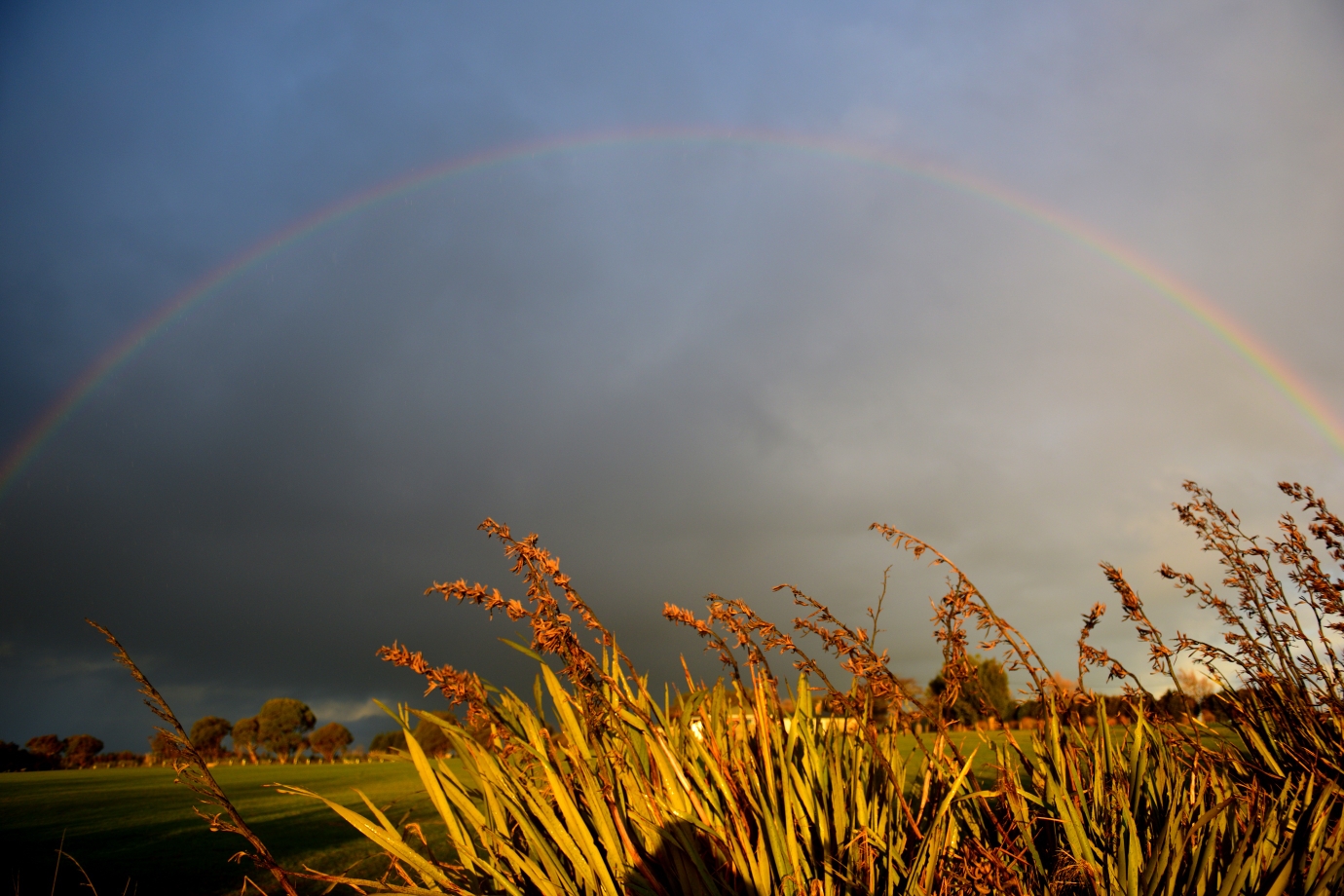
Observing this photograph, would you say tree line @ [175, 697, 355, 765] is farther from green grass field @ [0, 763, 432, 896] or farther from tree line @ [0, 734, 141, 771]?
green grass field @ [0, 763, 432, 896]

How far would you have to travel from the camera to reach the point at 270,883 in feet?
28.9

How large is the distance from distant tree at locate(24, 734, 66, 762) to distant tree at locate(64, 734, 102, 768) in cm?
65

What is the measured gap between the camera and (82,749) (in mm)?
59438

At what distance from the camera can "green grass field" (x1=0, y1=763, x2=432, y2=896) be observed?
8.25 meters

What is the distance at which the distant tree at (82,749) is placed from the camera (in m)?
56.3

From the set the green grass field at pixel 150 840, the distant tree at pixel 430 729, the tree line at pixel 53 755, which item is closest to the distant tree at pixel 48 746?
the tree line at pixel 53 755

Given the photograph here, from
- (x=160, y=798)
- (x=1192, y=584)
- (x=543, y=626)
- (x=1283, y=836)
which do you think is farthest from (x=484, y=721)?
(x=160, y=798)

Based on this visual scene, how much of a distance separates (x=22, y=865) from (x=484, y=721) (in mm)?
10544

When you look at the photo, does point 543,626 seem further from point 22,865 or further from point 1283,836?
point 22,865

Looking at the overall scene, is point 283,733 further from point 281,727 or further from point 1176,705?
point 1176,705

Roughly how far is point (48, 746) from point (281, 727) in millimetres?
18519

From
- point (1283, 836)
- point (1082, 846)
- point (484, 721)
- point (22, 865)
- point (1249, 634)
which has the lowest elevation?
point (1283, 836)

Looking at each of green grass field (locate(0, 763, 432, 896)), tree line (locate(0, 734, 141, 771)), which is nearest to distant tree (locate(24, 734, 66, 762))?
tree line (locate(0, 734, 141, 771))

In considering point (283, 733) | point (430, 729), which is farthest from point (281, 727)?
point (430, 729)
